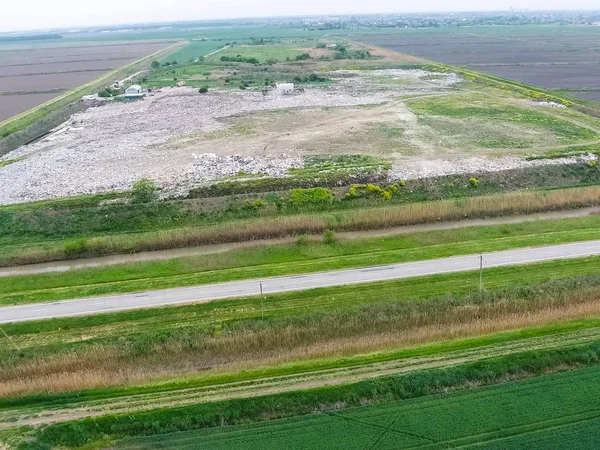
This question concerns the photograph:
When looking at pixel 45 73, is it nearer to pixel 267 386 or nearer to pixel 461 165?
pixel 461 165

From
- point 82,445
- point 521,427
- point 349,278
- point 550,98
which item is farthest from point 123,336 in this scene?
point 550,98

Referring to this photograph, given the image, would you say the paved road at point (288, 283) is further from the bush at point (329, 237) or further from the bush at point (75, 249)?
the bush at point (75, 249)

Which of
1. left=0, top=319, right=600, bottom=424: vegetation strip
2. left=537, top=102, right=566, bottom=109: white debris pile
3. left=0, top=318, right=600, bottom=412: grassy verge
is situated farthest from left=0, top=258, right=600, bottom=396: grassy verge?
left=537, top=102, right=566, bottom=109: white debris pile

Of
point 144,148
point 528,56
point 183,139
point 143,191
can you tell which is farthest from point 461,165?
point 528,56

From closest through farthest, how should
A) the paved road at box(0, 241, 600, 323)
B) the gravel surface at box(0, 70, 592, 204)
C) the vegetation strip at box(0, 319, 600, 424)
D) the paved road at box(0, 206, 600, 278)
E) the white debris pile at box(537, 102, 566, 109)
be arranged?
1. the vegetation strip at box(0, 319, 600, 424)
2. the paved road at box(0, 241, 600, 323)
3. the paved road at box(0, 206, 600, 278)
4. the gravel surface at box(0, 70, 592, 204)
5. the white debris pile at box(537, 102, 566, 109)

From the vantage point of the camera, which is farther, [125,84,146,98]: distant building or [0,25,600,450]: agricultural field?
[125,84,146,98]: distant building

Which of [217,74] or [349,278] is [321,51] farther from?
[349,278]

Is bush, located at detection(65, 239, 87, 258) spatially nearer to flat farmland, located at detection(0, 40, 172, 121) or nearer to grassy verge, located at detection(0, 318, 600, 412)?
grassy verge, located at detection(0, 318, 600, 412)

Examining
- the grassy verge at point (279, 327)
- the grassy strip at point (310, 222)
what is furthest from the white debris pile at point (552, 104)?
the grassy verge at point (279, 327)
